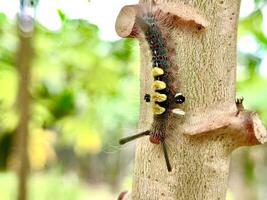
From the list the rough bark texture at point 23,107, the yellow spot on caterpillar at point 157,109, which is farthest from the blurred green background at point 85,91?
the rough bark texture at point 23,107

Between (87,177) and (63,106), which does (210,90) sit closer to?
(63,106)


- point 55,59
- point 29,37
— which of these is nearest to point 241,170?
point 55,59

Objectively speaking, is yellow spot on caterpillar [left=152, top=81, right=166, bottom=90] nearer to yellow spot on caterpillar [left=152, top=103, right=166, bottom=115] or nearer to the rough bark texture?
yellow spot on caterpillar [left=152, top=103, right=166, bottom=115]

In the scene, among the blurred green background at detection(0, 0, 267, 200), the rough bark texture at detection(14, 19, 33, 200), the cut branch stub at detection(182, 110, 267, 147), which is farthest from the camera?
the blurred green background at detection(0, 0, 267, 200)

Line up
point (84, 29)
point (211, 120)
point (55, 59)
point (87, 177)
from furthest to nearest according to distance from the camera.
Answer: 1. point (87, 177)
2. point (55, 59)
3. point (84, 29)
4. point (211, 120)

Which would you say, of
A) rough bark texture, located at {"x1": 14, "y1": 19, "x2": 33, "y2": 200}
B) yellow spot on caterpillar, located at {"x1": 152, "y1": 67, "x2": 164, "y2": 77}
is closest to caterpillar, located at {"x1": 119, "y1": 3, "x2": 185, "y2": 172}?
yellow spot on caterpillar, located at {"x1": 152, "y1": 67, "x2": 164, "y2": 77}

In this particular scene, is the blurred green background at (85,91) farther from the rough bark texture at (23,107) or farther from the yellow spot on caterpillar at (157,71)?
the rough bark texture at (23,107)
